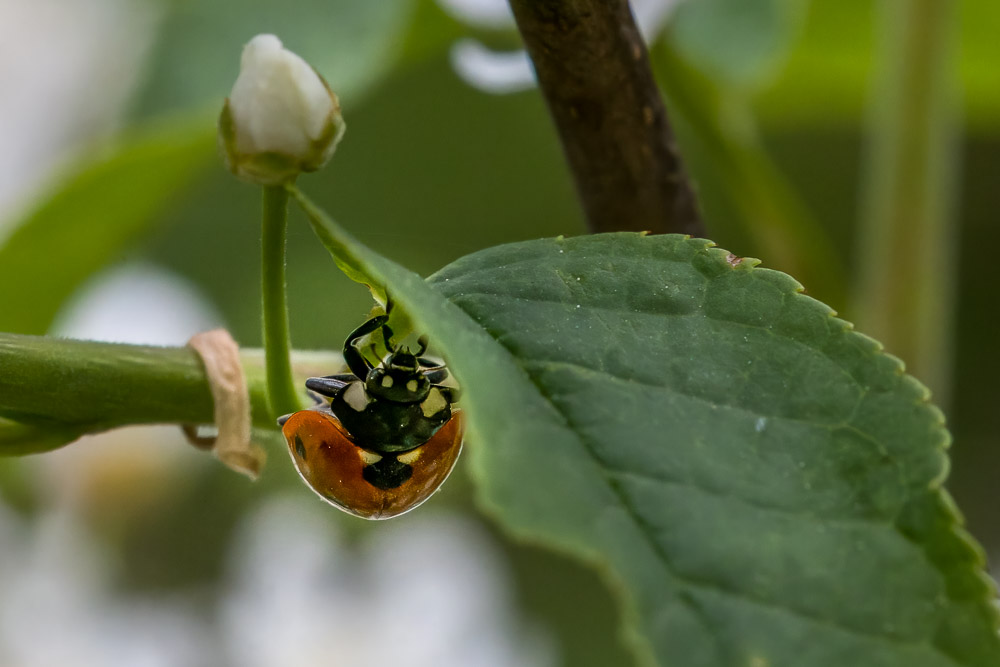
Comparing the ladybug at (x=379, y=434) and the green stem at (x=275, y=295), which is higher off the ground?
the green stem at (x=275, y=295)

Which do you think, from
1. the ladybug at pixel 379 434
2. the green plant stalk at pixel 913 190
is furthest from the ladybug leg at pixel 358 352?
the green plant stalk at pixel 913 190

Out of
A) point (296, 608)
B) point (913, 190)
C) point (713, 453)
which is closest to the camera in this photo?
point (713, 453)

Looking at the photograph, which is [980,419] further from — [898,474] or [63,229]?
[898,474]

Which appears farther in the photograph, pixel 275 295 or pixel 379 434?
pixel 379 434

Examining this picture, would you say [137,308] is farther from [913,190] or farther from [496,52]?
[913,190]

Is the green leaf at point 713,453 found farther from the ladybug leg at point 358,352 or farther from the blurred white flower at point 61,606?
the blurred white flower at point 61,606

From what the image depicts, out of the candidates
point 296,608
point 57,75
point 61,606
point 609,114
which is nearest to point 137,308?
point 61,606

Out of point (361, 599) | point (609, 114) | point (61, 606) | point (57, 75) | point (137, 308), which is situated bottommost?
point (361, 599)

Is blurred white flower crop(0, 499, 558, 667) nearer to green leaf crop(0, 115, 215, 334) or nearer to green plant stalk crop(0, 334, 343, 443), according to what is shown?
green leaf crop(0, 115, 215, 334)
